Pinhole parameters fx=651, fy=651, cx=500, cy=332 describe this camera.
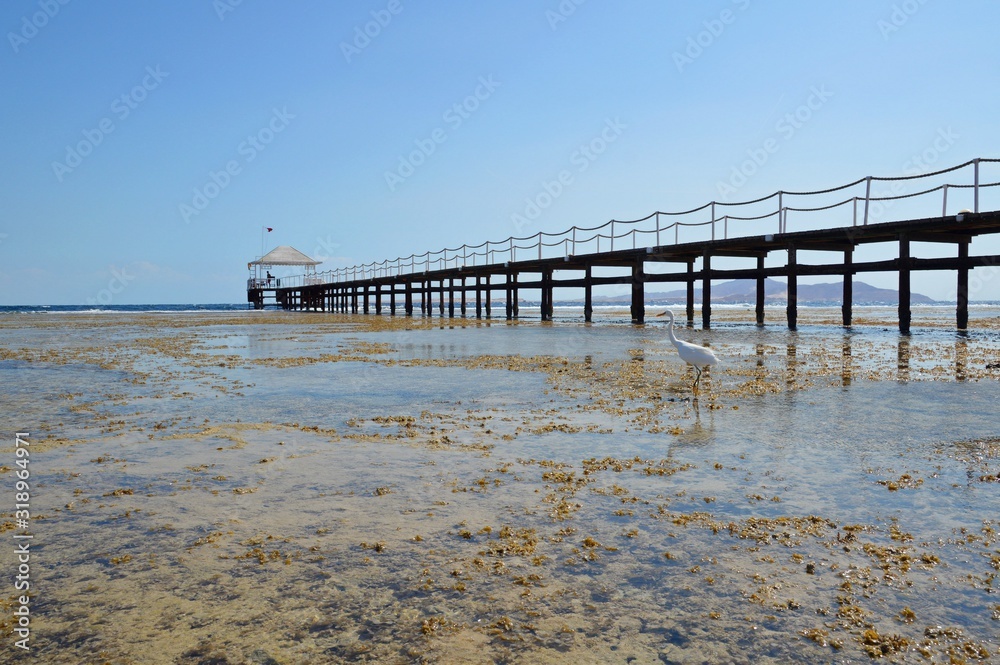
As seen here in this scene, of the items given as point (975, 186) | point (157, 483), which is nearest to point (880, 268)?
point (975, 186)

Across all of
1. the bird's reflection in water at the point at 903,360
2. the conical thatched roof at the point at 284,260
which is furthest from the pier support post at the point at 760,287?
the conical thatched roof at the point at 284,260

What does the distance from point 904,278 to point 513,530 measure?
2010 centimetres

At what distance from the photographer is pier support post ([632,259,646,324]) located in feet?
93.2

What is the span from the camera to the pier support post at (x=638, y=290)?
1119 inches

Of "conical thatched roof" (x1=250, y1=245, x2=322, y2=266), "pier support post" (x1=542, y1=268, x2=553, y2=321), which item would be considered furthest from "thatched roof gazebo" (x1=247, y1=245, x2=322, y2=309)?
"pier support post" (x1=542, y1=268, x2=553, y2=321)

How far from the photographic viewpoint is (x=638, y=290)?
2944 centimetres

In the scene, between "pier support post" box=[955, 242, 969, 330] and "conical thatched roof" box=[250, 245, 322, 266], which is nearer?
"pier support post" box=[955, 242, 969, 330]

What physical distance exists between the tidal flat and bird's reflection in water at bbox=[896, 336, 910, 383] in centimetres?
148

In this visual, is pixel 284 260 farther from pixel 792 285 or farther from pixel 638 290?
pixel 792 285

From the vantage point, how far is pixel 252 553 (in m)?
3.31

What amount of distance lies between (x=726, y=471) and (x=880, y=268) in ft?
59.8

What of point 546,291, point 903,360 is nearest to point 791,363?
point 903,360

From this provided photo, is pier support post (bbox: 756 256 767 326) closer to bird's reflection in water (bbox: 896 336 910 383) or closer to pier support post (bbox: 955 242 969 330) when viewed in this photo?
pier support post (bbox: 955 242 969 330)

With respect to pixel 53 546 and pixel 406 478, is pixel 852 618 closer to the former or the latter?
pixel 406 478
